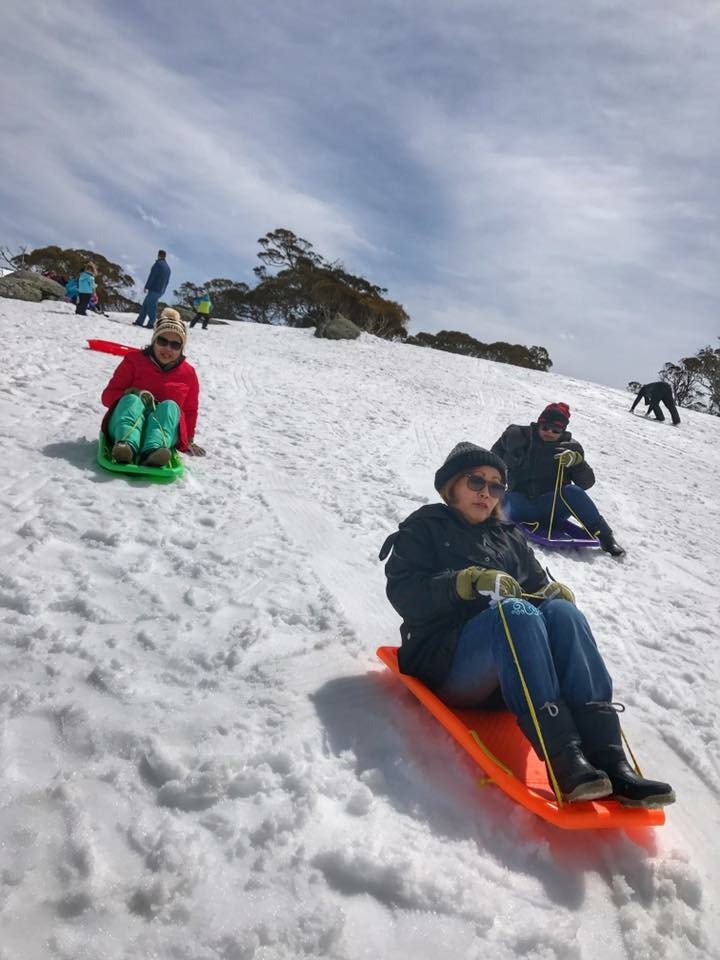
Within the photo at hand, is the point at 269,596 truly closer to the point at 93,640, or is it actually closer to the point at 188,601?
the point at 188,601

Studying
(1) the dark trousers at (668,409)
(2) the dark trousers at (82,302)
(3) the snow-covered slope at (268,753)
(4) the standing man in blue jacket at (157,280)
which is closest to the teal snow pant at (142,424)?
(3) the snow-covered slope at (268,753)

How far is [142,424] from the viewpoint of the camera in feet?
15.2

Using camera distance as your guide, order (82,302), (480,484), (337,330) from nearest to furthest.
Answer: (480,484) → (82,302) → (337,330)

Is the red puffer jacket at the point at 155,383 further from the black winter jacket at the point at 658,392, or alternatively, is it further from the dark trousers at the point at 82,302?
the black winter jacket at the point at 658,392

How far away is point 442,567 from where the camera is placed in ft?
8.53

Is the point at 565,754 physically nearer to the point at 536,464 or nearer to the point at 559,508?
the point at 559,508

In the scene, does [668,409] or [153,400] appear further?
[668,409]

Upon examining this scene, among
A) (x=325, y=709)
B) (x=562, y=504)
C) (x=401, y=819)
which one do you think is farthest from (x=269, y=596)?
(x=562, y=504)

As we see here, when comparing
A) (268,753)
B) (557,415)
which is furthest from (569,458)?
(268,753)

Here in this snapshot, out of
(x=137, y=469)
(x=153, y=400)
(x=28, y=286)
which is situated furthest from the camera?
(x=28, y=286)

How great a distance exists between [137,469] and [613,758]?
3.62m

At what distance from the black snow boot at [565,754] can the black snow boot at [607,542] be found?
345cm

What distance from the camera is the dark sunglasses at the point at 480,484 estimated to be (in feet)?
8.95

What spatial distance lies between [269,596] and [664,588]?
3.31 m
